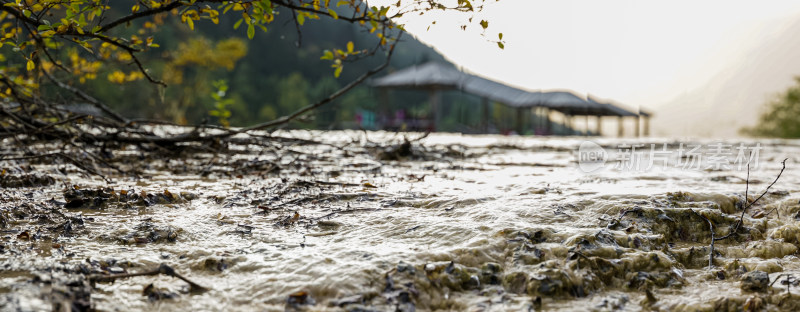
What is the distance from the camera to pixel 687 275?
1480 mm

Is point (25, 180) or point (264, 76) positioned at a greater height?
point (264, 76)

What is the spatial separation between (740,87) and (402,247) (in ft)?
688

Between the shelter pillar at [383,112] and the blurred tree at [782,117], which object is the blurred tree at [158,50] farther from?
the blurred tree at [782,117]

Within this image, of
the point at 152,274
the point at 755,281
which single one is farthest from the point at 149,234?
the point at 755,281

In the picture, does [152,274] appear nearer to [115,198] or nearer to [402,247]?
[402,247]

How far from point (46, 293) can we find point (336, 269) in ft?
2.31

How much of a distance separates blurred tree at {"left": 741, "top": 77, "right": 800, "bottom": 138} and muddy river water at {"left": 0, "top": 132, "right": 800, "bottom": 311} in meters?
42.8

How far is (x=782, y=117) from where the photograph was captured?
120 ft

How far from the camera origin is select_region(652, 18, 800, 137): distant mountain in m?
152

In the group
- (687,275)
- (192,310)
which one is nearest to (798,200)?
(687,275)

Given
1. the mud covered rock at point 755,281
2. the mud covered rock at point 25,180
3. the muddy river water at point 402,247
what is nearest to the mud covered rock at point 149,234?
the muddy river water at point 402,247

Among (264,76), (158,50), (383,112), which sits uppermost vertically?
(264,76)

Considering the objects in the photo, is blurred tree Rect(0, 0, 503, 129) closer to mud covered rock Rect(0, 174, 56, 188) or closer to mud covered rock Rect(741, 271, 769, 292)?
mud covered rock Rect(0, 174, 56, 188)

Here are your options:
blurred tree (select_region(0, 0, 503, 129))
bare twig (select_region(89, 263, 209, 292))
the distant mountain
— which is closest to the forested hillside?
blurred tree (select_region(0, 0, 503, 129))
